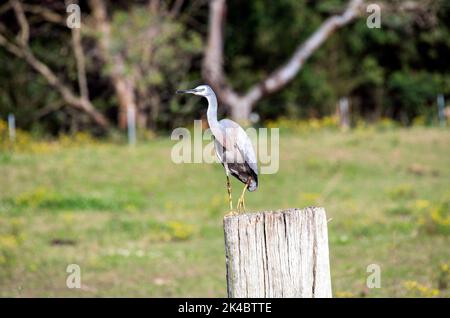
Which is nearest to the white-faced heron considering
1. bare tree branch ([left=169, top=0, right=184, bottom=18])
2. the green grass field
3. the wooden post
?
the wooden post

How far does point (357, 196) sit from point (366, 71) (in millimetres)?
14395

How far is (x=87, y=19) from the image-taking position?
2742 centimetres

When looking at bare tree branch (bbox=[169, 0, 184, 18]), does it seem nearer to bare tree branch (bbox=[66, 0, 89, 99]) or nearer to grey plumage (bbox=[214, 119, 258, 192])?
bare tree branch (bbox=[66, 0, 89, 99])

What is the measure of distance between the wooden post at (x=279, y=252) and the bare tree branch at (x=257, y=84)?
21501 millimetres

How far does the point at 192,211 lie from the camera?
16.9 m

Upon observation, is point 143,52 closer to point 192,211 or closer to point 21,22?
point 21,22

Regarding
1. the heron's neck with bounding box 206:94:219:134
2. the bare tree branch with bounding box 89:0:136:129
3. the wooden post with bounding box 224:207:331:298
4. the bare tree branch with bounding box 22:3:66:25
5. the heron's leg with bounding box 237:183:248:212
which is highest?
the bare tree branch with bounding box 22:3:66:25

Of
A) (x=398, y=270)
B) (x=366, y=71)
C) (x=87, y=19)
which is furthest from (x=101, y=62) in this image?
(x=398, y=270)

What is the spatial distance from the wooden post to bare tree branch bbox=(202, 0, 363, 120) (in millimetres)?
21501

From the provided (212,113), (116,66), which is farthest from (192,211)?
(116,66)

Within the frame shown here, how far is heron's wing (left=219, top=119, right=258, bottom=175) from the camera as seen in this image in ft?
21.7

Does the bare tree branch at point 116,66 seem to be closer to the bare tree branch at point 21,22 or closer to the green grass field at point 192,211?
the bare tree branch at point 21,22

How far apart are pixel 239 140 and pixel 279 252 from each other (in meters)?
1.11
